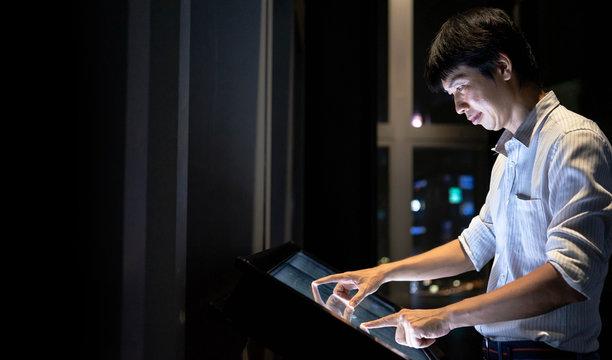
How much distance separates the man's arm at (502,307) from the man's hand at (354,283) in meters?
0.17

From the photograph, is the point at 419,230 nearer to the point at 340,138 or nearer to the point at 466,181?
the point at 466,181

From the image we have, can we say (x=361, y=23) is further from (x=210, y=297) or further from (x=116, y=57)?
(x=116, y=57)

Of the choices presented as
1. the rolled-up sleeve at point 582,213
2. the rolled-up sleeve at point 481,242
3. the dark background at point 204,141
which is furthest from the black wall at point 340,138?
the rolled-up sleeve at point 582,213

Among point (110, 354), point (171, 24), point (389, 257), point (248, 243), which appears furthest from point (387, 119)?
point (110, 354)

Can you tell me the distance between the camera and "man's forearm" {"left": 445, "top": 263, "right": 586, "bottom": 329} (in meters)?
0.79

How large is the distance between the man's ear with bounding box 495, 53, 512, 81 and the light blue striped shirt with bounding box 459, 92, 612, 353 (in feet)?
0.33

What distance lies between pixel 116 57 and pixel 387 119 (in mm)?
3256

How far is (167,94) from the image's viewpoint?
0.62 meters

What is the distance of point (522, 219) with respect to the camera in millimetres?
993

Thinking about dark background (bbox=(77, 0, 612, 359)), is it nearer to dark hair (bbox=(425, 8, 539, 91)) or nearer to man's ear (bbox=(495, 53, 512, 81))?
dark hair (bbox=(425, 8, 539, 91))

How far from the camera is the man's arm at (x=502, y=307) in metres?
0.78

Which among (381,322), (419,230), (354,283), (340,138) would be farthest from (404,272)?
(419,230)

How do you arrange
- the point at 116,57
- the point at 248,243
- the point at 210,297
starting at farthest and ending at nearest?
the point at 248,243, the point at 210,297, the point at 116,57

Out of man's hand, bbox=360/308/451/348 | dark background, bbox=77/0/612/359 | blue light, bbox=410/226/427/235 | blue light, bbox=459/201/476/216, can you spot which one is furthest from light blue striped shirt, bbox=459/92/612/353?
blue light, bbox=410/226/427/235
